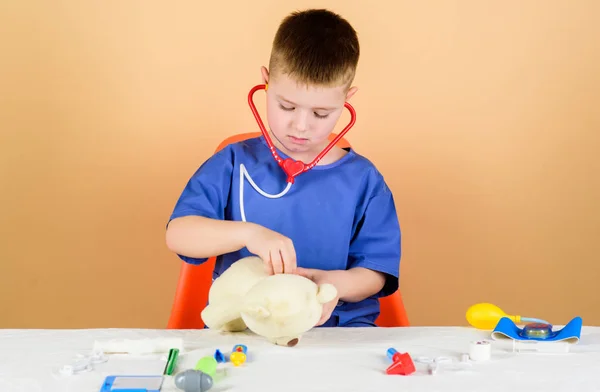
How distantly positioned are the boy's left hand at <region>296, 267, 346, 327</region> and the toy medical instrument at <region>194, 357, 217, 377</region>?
211 mm

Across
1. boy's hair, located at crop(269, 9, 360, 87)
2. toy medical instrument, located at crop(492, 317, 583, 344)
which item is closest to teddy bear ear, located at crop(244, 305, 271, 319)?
toy medical instrument, located at crop(492, 317, 583, 344)

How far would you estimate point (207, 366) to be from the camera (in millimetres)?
889

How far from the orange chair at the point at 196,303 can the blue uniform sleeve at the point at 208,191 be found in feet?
0.60

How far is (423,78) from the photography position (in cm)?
206

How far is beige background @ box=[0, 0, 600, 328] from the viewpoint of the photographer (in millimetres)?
1964

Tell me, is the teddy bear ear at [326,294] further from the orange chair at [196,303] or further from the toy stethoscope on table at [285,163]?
the orange chair at [196,303]

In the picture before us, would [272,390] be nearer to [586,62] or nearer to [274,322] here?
[274,322]

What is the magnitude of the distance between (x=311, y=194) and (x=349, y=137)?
634 mm

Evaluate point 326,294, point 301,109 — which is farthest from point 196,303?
point 326,294

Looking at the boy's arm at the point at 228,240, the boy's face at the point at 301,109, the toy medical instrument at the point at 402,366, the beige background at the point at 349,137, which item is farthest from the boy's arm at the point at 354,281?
the beige background at the point at 349,137

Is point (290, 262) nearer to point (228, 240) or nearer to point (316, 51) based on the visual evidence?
point (228, 240)

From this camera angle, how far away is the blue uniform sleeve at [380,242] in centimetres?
141

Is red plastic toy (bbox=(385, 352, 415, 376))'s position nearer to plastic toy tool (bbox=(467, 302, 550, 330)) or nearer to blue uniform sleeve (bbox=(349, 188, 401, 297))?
plastic toy tool (bbox=(467, 302, 550, 330))

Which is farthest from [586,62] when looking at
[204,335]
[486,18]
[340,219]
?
[204,335]
